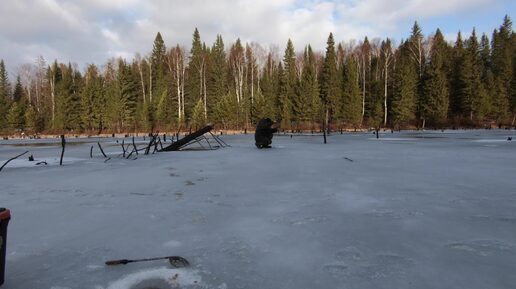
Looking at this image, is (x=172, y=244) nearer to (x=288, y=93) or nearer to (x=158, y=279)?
(x=158, y=279)

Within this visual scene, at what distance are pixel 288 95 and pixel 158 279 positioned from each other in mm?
50605

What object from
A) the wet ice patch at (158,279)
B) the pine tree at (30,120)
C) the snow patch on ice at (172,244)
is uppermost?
the pine tree at (30,120)

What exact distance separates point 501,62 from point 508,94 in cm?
696

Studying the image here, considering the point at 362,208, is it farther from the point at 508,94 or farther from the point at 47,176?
the point at 508,94

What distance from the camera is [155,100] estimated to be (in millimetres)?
51562

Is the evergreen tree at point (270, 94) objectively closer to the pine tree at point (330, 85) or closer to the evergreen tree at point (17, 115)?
the pine tree at point (330, 85)

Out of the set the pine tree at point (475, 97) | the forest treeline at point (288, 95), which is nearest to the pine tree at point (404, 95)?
the forest treeline at point (288, 95)

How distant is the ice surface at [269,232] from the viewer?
2690mm

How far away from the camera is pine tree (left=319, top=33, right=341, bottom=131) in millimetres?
52250

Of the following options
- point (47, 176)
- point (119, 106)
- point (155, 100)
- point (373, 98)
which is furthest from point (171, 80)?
point (47, 176)

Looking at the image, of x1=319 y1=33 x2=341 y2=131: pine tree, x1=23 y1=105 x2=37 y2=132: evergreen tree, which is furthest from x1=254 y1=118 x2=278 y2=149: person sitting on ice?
x1=23 y1=105 x2=37 y2=132: evergreen tree

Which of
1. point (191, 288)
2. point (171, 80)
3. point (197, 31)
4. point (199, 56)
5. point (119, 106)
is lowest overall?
point (191, 288)

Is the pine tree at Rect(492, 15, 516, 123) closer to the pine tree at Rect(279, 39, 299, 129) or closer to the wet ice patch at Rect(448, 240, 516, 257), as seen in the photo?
the pine tree at Rect(279, 39, 299, 129)

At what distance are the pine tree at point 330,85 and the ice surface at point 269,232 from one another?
1811 inches
